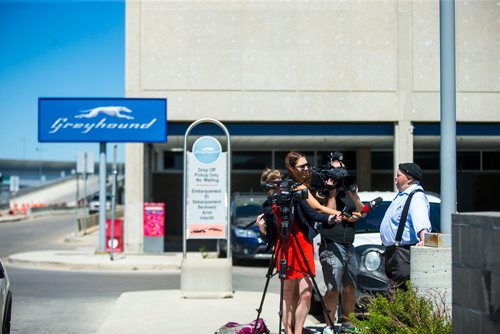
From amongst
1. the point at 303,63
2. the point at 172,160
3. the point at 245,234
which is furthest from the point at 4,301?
the point at 172,160

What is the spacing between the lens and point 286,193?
7.16m

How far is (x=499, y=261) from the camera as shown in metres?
4.97

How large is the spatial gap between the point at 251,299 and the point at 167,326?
258 cm

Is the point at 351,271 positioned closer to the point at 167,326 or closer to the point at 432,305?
the point at 432,305

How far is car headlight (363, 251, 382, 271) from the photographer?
28.7 ft

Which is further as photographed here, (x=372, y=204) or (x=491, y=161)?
(x=491, y=161)

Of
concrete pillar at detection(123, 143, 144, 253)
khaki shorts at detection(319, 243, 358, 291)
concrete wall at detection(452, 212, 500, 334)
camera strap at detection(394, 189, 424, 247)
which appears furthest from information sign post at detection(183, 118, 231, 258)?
concrete pillar at detection(123, 143, 144, 253)

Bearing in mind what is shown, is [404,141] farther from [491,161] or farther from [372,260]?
[372,260]

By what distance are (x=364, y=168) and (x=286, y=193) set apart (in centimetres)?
1974

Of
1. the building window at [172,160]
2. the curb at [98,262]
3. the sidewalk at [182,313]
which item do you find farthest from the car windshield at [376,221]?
the building window at [172,160]

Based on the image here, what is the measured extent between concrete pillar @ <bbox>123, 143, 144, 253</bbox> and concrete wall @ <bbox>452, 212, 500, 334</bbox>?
648 inches

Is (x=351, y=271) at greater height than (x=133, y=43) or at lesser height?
lesser

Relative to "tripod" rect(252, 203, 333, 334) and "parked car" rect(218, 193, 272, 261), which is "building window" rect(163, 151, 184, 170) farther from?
"tripod" rect(252, 203, 333, 334)

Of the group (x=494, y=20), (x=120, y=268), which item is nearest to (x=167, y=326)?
(x=120, y=268)
